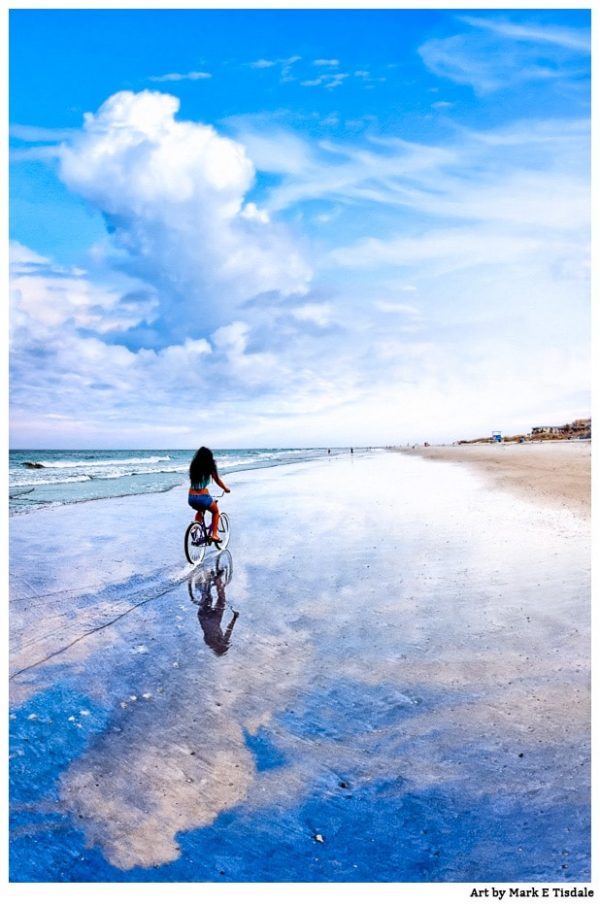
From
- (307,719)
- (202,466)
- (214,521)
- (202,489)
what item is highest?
(202,466)

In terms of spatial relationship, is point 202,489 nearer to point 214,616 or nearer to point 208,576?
point 208,576

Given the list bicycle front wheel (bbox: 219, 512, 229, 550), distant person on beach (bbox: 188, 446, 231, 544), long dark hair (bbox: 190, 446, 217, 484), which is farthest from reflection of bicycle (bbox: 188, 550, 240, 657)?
long dark hair (bbox: 190, 446, 217, 484)

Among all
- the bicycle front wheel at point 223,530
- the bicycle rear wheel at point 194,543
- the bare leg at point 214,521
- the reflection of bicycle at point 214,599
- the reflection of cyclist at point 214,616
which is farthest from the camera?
the bicycle front wheel at point 223,530

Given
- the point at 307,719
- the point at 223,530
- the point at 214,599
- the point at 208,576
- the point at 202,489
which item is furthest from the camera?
the point at 223,530

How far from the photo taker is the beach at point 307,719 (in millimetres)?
3453

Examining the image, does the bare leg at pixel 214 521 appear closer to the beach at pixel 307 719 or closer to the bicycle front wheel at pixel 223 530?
the bicycle front wheel at pixel 223 530

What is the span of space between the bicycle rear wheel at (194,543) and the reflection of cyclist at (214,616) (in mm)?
953

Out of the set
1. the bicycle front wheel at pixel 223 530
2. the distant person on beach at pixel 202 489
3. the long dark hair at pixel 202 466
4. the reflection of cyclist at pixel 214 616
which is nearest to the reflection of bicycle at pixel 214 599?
the reflection of cyclist at pixel 214 616

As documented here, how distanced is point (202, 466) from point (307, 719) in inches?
276

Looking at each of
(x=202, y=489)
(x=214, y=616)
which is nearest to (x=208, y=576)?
(x=202, y=489)

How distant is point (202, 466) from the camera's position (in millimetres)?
11211

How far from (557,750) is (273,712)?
246 centimetres
